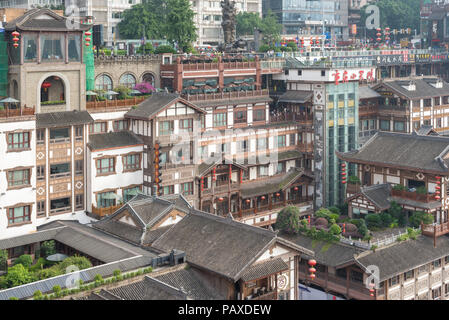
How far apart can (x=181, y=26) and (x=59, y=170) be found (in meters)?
30.5

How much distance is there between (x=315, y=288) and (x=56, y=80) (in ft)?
97.0

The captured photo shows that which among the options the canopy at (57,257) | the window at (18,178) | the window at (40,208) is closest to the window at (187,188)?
the window at (40,208)

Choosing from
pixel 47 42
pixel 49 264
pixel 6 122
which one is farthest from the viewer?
pixel 47 42

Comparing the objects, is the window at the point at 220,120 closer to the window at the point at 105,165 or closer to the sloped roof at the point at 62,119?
the window at the point at 105,165

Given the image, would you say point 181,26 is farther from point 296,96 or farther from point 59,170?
point 59,170

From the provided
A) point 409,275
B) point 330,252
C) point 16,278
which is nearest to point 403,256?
point 409,275

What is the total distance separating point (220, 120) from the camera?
6931 cm

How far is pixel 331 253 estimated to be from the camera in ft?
179

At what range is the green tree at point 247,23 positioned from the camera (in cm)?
12400

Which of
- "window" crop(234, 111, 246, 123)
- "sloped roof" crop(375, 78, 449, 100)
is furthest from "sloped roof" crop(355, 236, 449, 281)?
"sloped roof" crop(375, 78, 449, 100)

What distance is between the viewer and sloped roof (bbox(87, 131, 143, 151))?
58.2m

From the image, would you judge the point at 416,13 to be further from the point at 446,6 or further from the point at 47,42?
the point at 47,42
